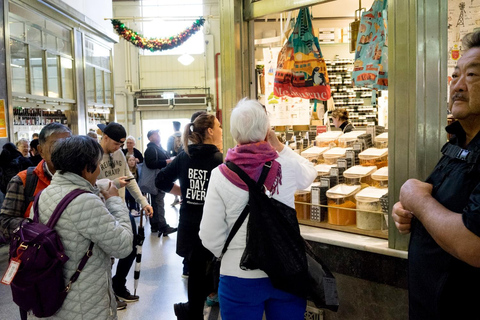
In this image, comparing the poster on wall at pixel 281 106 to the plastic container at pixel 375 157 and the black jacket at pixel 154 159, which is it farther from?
the black jacket at pixel 154 159

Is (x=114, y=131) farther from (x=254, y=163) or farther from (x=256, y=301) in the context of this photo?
(x=256, y=301)

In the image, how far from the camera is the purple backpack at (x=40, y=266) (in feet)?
6.55

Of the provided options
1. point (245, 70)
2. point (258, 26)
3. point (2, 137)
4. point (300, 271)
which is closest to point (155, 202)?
point (2, 137)

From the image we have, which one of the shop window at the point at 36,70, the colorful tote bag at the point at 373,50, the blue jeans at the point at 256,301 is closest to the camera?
the blue jeans at the point at 256,301

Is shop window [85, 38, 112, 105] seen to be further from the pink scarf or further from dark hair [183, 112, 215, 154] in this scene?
the pink scarf

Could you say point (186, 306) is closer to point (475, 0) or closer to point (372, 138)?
point (372, 138)

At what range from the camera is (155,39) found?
11.1 metres

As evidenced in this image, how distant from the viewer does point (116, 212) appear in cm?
234

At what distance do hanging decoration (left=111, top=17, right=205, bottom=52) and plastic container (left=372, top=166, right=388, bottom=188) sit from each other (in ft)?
27.6

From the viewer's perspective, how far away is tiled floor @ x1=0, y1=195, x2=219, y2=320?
13.8 feet

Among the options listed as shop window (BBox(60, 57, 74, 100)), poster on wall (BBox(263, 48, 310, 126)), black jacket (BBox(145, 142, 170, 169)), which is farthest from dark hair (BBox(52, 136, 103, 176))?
shop window (BBox(60, 57, 74, 100))

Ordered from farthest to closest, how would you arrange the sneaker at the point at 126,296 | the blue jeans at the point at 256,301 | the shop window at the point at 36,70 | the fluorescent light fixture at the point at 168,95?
1. the fluorescent light fixture at the point at 168,95
2. the shop window at the point at 36,70
3. the sneaker at the point at 126,296
4. the blue jeans at the point at 256,301

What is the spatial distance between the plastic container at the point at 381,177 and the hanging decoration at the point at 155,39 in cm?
840

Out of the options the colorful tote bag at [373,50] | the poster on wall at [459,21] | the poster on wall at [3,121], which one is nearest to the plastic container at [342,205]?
the colorful tote bag at [373,50]
